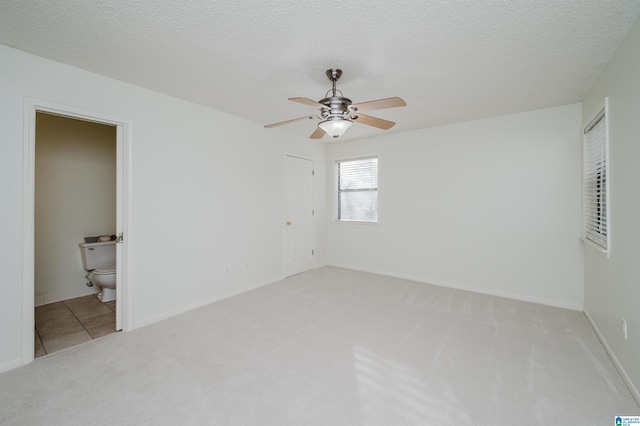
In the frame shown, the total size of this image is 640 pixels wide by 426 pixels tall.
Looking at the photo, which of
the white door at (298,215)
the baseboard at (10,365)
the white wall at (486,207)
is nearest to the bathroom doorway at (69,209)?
the baseboard at (10,365)

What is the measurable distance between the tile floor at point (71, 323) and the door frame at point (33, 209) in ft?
0.82

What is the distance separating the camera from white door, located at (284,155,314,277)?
4805mm

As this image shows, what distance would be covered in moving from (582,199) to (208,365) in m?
4.34

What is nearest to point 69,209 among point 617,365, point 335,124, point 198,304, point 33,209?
point 33,209

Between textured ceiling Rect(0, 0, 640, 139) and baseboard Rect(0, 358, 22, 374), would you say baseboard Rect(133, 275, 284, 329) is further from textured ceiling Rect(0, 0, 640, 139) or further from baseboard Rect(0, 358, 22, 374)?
textured ceiling Rect(0, 0, 640, 139)

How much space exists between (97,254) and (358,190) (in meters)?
4.19

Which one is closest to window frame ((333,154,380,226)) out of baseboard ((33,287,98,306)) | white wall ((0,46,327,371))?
white wall ((0,46,327,371))

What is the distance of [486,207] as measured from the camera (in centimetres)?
396

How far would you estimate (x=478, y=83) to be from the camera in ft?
9.15

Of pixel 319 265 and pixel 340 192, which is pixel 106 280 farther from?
pixel 340 192

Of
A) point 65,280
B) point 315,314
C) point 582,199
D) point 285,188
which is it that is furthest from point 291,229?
point 582,199

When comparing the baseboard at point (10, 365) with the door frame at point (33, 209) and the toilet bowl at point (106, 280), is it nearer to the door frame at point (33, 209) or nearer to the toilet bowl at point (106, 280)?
the door frame at point (33, 209)

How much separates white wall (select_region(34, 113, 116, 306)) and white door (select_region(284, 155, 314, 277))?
8.63 feet

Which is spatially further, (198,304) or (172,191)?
(198,304)
